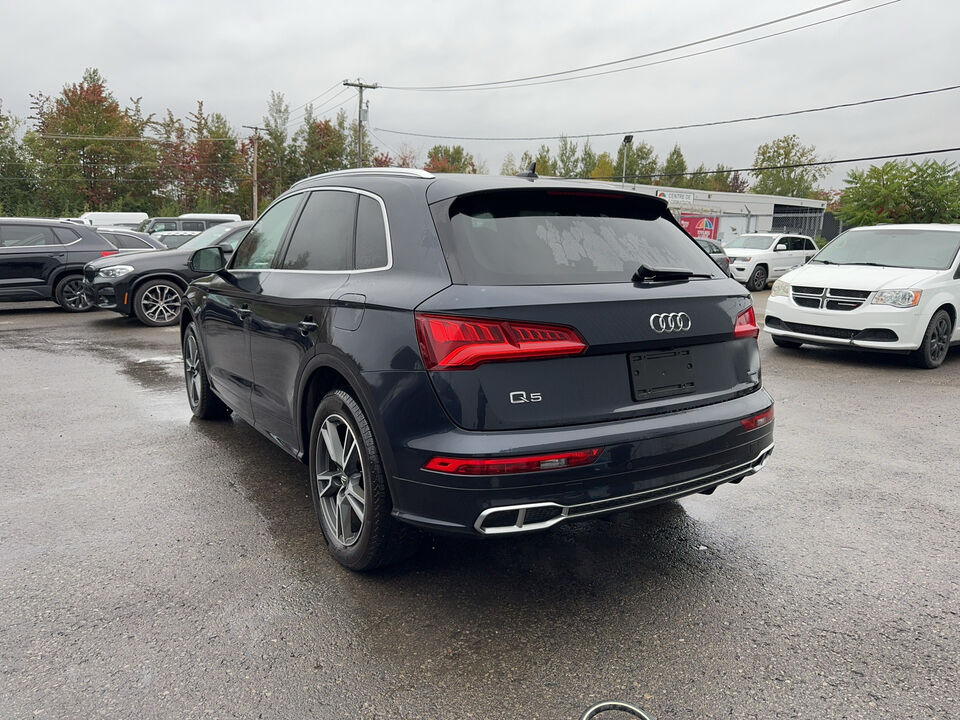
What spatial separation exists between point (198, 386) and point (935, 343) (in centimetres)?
808

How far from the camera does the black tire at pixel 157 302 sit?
11.3 m

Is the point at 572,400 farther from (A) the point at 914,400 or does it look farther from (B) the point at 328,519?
(A) the point at 914,400

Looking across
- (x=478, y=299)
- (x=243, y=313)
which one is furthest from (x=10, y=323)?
(x=478, y=299)

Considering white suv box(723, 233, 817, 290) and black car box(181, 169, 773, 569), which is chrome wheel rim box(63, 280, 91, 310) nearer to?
black car box(181, 169, 773, 569)

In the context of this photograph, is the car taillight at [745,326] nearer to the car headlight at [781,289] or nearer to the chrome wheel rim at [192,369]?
the chrome wheel rim at [192,369]

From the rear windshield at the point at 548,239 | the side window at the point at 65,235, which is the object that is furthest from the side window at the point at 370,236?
the side window at the point at 65,235

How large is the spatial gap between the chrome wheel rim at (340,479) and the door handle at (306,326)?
0.42 m

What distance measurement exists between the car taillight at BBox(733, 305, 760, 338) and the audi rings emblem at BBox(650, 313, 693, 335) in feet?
1.21

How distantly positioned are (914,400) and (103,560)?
271 inches

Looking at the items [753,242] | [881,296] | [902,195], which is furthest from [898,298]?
[902,195]

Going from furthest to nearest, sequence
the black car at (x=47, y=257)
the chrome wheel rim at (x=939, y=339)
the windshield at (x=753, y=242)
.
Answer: the windshield at (x=753, y=242), the black car at (x=47, y=257), the chrome wheel rim at (x=939, y=339)

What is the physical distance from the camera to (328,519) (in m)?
3.37

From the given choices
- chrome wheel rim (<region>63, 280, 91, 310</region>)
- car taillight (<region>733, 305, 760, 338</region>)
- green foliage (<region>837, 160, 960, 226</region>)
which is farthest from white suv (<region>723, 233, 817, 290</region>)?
car taillight (<region>733, 305, 760, 338</region>)

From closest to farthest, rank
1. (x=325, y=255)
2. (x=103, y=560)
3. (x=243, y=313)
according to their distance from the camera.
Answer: (x=103, y=560), (x=325, y=255), (x=243, y=313)
